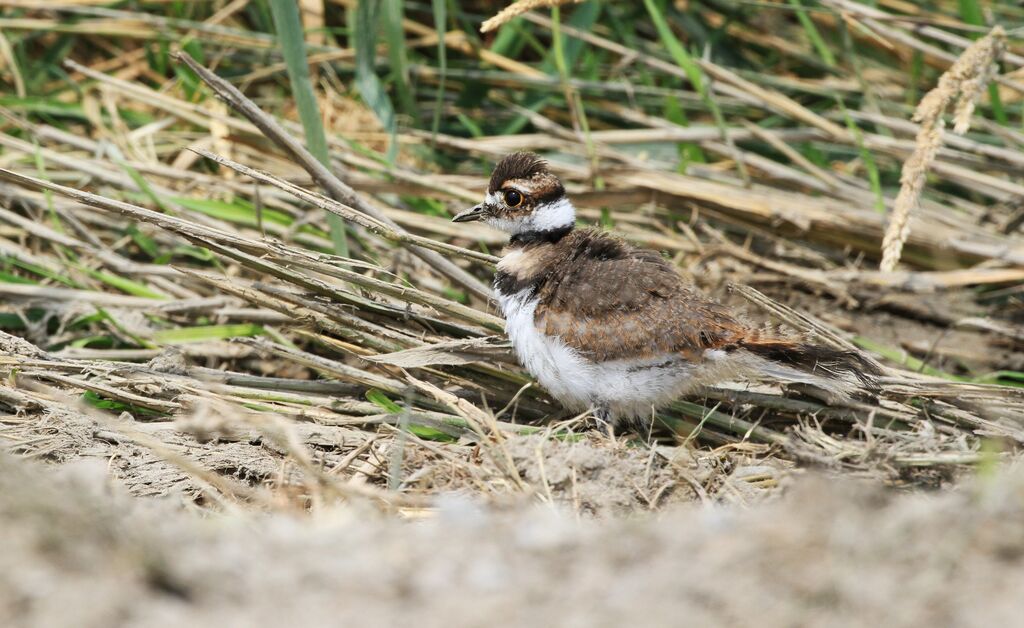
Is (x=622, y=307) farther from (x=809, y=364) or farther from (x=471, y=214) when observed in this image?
(x=471, y=214)

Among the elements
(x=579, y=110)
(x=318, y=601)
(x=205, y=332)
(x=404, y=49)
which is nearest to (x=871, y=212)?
(x=579, y=110)

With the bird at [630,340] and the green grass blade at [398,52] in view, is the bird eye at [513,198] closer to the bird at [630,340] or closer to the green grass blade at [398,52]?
the bird at [630,340]

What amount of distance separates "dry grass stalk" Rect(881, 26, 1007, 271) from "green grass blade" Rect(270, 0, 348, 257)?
86.0 inches

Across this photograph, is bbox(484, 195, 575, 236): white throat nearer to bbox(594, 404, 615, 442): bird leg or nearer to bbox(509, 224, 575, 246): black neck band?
bbox(509, 224, 575, 246): black neck band

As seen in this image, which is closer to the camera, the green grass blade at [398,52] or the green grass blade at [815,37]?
the green grass blade at [398,52]

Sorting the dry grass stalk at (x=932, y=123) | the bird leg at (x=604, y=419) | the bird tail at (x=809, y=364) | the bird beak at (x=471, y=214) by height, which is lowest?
the bird leg at (x=604, y=419)

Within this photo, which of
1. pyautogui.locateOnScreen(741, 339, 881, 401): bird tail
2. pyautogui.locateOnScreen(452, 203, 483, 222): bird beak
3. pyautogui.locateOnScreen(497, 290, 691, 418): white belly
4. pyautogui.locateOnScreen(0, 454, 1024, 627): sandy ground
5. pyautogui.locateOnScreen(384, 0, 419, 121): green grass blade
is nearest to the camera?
pyautogui.locateOnScreen(0, 454, 1024, 627): sandy ground

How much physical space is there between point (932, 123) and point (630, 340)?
135 cm

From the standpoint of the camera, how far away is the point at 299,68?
13.5 ft

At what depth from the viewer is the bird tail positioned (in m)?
3.41

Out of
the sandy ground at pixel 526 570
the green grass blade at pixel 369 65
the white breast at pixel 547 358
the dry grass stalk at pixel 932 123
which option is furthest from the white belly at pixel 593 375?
the green grass blade at pixel 369 65

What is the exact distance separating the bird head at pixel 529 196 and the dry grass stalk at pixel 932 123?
123 centimetres

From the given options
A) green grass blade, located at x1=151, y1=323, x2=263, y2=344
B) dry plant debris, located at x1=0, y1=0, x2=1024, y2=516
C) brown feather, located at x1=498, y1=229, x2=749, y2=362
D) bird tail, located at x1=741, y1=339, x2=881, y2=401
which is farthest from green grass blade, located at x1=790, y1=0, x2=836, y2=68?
green grass blade, located at x1=151, y1=323, x2=263, y2=344

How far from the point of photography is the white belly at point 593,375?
3.55 meters
